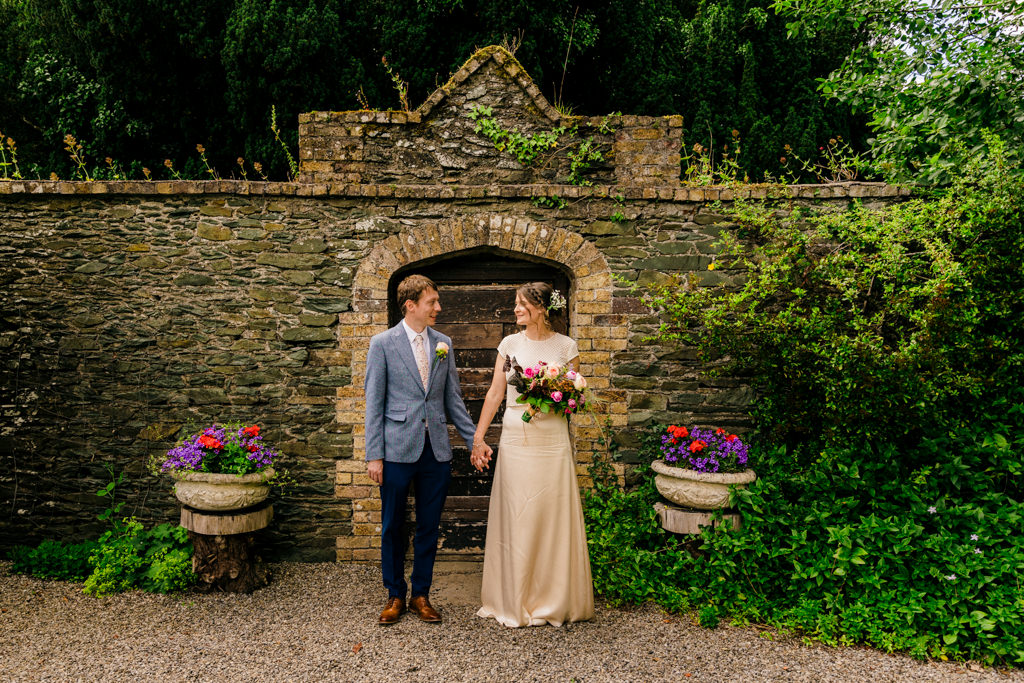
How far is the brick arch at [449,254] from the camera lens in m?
4.75

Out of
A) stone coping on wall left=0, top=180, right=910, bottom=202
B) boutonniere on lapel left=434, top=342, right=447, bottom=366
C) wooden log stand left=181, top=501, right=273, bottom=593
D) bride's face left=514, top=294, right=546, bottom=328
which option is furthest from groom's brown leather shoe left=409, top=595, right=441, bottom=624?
stone coping on wall left=0, top=180, right=910, bottom=202

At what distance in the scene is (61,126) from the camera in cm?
832

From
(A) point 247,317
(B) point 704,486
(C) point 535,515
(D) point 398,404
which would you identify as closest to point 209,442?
(A) point 247,317

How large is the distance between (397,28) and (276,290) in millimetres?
5071

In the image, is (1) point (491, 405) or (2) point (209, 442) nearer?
(1) point (491, 405)

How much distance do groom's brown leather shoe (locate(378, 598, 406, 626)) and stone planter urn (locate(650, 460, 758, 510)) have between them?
2.03m

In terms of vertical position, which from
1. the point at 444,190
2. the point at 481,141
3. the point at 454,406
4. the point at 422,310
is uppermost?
the point at 481,141

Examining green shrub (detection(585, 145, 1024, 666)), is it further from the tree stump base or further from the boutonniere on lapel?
the boutonniere on lapel

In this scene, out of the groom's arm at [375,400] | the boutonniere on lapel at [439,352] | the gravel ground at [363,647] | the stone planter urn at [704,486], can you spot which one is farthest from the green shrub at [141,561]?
the stone planter urn at [704,486]

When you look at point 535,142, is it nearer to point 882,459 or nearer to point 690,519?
point 690,519

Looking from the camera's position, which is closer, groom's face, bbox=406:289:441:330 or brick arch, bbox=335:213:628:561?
groom's face, bbox=406:289:441:330

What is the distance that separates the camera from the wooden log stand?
13.6 ft

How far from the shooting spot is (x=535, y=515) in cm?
368

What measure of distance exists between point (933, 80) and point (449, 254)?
15.7 ft
